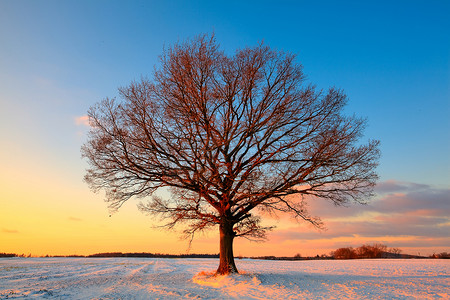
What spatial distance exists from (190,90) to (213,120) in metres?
2.02

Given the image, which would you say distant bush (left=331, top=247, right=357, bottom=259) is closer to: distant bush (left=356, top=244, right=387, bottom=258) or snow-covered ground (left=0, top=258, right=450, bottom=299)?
distant bush (left=356, top=244, right=387, bottom=258)

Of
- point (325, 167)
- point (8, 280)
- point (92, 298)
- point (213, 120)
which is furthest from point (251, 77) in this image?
point (8, 280)

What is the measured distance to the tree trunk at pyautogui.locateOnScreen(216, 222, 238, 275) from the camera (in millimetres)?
16975

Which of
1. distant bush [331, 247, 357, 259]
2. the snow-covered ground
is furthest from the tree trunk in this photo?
distant bush [331, 247, 357, 259]

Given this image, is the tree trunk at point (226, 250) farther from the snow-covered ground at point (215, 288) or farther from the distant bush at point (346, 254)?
the distant bush at point (346, 254)

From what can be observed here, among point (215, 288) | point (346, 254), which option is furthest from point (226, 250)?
point (346, 254)

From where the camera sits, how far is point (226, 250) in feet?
56.5

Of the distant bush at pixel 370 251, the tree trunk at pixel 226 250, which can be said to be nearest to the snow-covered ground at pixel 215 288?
the tree trunk at pixel 226 250

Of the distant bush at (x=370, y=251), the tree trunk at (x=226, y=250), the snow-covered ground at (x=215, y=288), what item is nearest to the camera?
the snow-covered ground at (x=215, y=288)

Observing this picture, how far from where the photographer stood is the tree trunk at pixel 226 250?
17.0 metres

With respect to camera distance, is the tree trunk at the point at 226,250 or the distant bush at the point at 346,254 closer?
the tree trunk at the point at 226,250

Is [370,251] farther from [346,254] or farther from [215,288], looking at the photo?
[215,288]

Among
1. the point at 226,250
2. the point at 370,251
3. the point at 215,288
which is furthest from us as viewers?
the point at 370,251

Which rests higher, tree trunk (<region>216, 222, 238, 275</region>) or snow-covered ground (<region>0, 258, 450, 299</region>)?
tree trunk (<region>216, 222, 238, 275</region>)
